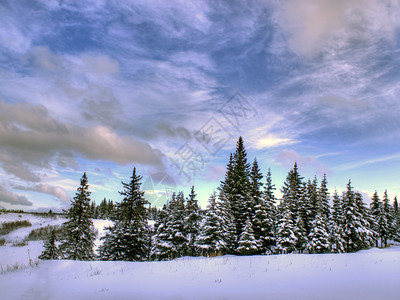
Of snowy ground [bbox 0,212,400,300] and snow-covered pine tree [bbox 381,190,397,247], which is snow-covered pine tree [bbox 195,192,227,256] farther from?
snow-covered pine tree [bbox 381,190,397,247]

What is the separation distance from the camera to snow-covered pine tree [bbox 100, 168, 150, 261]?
29.5 meters

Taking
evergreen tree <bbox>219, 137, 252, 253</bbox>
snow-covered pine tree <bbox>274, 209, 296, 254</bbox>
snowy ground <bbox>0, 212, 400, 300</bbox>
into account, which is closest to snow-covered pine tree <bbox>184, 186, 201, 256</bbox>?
evergreen tree <bbox>219, 137, 252, 253</bbox>

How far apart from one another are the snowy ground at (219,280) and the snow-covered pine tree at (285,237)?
20454mm

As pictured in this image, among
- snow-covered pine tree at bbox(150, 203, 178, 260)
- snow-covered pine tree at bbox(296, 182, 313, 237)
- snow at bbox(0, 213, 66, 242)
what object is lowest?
snow at bbox(0, 213, 66, 242)

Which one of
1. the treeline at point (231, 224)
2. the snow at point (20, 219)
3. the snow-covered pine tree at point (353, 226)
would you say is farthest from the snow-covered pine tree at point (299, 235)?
the snow at point (20, 219)

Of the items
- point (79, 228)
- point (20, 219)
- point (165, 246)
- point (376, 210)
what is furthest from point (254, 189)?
point (20, 219)

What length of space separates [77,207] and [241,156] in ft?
88.9

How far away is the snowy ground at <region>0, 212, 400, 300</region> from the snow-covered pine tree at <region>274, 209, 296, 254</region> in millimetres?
20454

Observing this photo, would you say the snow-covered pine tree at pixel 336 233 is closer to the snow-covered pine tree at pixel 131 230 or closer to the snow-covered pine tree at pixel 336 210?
the snow-covered pine tree at pixel 336 210

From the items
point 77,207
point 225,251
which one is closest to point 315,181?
point 225,251

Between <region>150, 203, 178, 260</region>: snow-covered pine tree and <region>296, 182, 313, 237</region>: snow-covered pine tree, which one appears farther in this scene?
<region>296, 182, 313, 237</region>: snow-covered pine tree

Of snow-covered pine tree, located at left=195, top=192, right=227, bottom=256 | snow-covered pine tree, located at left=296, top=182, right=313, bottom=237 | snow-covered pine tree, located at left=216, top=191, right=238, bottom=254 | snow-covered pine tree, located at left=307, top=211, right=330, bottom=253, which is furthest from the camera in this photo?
snow-covered pine tree, located at left=296, top=182, right=313, bottom=237

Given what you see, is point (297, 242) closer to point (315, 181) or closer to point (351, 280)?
point (315, 181)

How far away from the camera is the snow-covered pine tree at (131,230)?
29.5 metres
